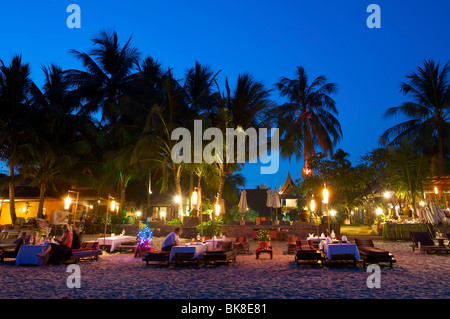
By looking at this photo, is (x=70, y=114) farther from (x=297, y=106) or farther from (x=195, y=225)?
(x=297, y=106)

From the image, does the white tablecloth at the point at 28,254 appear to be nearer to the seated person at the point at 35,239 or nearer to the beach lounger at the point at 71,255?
the seated person at the point at 35,239

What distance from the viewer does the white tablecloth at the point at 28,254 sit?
9289 millimetres

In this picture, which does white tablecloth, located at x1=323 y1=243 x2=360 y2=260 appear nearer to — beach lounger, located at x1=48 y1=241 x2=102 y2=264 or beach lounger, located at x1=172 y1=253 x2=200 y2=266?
beach lounger, located at x1=172 y1=253 x2=200 y2=266

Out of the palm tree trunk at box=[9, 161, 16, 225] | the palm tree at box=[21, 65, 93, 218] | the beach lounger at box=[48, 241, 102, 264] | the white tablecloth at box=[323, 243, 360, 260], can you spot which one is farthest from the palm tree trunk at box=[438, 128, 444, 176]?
the palm tree trunk at box=[9, 161, 16, 225]

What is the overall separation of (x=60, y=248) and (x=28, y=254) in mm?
851

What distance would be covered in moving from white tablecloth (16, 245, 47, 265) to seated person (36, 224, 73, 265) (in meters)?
0.18

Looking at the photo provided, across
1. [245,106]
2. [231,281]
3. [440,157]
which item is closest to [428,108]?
[440,157]

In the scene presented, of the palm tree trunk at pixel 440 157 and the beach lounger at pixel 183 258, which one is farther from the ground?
the palm tree trunk at pixel 440 157

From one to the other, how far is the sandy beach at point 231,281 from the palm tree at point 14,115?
14.9 metres

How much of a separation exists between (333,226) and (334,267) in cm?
809

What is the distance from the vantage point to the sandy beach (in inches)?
227

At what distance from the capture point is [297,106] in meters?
26.8

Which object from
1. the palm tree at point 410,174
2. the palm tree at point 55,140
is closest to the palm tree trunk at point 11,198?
the palm tree at point 55,140
